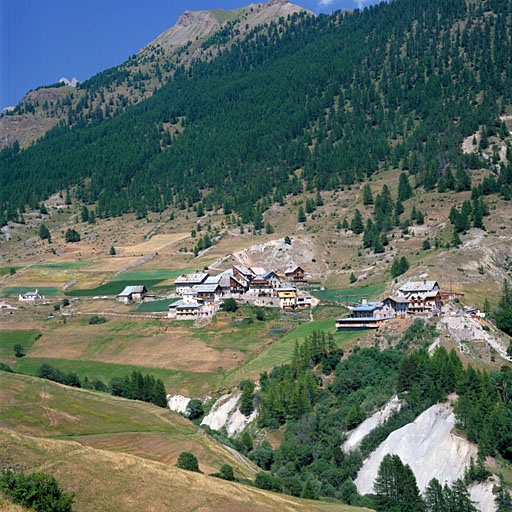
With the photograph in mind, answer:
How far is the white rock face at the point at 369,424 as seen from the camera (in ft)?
278

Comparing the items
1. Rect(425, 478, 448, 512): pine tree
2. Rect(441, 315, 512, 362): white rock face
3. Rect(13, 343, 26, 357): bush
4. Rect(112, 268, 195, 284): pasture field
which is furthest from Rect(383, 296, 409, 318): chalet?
Rect(112, 268, 195, 284): pasture field

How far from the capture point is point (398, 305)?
122 m

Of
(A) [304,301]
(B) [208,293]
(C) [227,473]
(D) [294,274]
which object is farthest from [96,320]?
(C) [227,473]

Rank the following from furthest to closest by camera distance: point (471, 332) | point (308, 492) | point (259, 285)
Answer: point (259, 285) → point (471, 332) → point (308, 492)

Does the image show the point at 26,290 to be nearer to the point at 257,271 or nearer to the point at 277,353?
the point at 257,271

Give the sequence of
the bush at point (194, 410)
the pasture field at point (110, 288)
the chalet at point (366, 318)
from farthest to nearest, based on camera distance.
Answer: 1. the pasture field at point (110, 288)
2. the chalet at point (366, 318)
3. the bush at point (194, 410)

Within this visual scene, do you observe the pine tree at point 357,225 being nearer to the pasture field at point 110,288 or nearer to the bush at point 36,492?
the pasture field at point 110,288

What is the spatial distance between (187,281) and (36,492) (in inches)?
4629

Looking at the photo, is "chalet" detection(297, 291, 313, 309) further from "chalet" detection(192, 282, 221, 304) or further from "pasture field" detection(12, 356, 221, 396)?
"pasture field" detection(12, 356, 221, 396)

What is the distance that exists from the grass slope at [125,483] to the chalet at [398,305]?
63671 mm

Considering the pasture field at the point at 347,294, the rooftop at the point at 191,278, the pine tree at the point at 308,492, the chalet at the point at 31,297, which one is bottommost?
the pine tree at the point at 308,492

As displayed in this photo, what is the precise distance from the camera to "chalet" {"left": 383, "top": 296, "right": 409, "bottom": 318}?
12088 centimetres

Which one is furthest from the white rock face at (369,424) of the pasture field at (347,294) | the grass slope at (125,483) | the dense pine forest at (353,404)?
the pasture field at (347,294)

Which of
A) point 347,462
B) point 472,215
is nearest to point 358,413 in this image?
point 347,462
